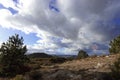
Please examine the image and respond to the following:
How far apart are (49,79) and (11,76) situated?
313 inches

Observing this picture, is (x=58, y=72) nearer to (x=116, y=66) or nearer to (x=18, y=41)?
(x=116, y=66)

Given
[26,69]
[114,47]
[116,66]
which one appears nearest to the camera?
[116,66]

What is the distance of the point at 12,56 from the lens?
3325 centimetres

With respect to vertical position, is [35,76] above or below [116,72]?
below

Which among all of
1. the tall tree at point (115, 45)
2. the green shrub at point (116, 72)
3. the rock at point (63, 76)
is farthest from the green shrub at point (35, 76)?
the tall tree at point (115, 45)

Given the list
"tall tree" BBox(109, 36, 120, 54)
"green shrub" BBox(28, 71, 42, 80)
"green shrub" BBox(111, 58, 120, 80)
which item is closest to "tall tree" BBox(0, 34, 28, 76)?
"green shrub" BBox(28, 71, 42, 80)

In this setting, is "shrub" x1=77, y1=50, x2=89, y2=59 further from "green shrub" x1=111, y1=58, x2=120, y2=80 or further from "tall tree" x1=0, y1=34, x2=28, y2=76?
"green shrub" x1=111, y1=58, x2=120, y2=80

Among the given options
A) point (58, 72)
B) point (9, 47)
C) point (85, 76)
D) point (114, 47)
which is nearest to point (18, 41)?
point (9, 47)

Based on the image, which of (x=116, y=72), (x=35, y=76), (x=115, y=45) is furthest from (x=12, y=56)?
(x=115, y=45)

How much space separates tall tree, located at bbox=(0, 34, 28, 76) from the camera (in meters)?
32.9

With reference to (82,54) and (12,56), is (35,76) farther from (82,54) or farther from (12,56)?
(82,54)

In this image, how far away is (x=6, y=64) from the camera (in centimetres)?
3312

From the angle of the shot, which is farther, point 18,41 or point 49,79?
point 18,41

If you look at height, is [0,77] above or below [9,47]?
below
